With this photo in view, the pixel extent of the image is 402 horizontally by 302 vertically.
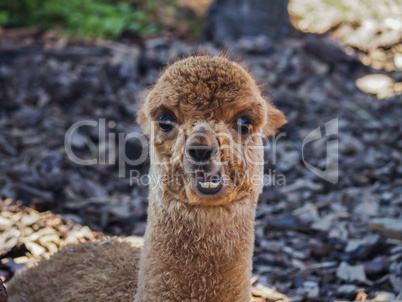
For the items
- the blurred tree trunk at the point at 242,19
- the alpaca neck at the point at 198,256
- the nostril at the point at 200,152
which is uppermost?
the blurred tree trunk at the point at 242,19

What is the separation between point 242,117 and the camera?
2.42m

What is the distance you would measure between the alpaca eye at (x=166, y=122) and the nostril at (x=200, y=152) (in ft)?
0.89

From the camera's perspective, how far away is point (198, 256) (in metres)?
2.33

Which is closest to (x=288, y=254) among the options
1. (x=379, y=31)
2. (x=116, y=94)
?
(x=116, y=94)

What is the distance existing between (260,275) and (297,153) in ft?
8.53

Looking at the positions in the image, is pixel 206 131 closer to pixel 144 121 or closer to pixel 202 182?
pixel 202 182

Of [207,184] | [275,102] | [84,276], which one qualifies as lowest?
[84,276]

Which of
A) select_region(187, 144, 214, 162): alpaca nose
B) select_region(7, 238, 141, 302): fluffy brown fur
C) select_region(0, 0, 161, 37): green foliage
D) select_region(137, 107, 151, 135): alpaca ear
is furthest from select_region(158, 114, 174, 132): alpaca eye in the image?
select_region(0, 0, 161, 37): green foliage

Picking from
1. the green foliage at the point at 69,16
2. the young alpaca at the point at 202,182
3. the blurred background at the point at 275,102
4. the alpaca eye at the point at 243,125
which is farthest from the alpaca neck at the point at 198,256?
the green foliage at the point at 69,16

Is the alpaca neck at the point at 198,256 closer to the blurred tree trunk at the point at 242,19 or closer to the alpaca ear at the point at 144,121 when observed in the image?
the alpaca ear at the point at 144,121

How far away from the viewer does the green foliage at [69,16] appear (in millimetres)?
8773

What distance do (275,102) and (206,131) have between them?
4581 mm

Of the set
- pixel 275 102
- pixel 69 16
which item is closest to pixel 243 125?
pixel 275 102

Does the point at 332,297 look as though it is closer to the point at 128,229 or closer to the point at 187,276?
the point at 187,276
